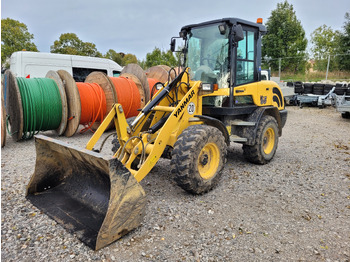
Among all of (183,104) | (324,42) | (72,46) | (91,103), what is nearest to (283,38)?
(324,42)

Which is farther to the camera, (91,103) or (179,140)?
(91,103)

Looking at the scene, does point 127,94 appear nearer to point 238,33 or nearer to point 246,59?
point 246,59

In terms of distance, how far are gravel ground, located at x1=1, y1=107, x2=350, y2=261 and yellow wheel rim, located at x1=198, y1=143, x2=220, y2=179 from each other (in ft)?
1.04

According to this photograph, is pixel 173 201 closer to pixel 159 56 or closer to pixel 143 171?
pixel 143 171

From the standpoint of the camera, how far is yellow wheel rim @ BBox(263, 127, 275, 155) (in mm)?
5762

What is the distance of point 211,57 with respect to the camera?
5.05 meters

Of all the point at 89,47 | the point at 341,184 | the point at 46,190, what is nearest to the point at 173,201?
the point at 46,190

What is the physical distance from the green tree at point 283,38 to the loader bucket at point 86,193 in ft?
92.3

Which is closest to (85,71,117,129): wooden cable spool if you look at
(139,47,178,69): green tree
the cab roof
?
the cab roof

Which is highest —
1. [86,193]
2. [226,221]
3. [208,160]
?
[208,160]

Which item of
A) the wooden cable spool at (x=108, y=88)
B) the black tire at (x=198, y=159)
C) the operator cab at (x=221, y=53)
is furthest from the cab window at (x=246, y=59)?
the wooden cable spool at (x=108, y=88)

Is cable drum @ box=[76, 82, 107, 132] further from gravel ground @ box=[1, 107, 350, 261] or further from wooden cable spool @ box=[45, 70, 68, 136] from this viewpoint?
gravel ground @ box=[1, 107, 350, 261]

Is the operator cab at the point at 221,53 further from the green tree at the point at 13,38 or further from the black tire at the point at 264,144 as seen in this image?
the green tree at the point at 13,38

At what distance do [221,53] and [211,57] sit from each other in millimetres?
202
